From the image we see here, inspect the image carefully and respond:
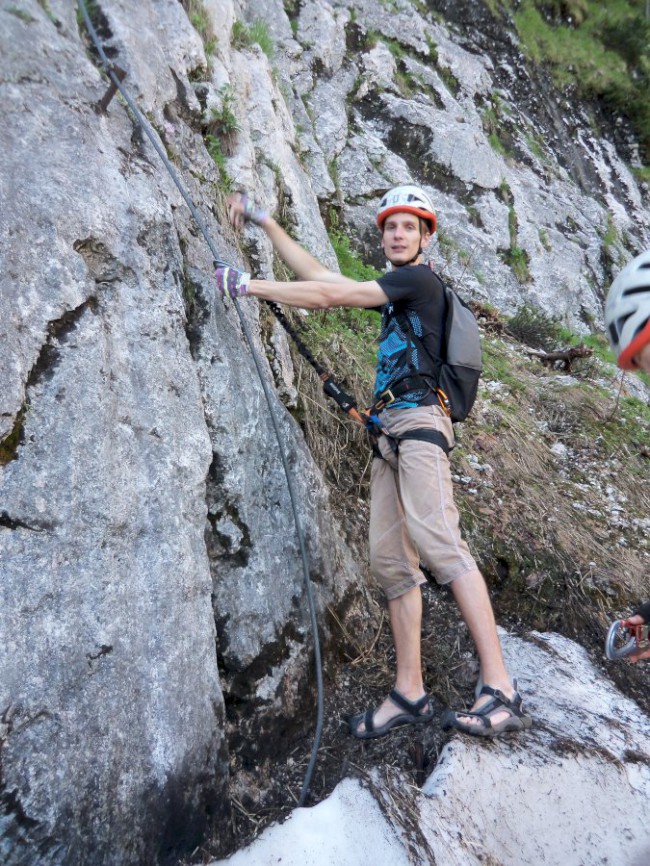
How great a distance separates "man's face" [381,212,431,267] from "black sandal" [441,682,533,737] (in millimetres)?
2360

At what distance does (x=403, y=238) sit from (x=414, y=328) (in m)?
0.54

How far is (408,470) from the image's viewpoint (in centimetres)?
332

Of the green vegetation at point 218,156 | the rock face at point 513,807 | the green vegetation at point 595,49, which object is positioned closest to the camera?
the rock face at point 513,807

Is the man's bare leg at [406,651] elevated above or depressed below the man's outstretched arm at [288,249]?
below

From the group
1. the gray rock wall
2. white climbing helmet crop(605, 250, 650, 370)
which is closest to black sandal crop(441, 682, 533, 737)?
the gray rock wall

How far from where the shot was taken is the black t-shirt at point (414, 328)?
332 cm

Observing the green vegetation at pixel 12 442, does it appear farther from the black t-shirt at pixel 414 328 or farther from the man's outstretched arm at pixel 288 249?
the black t-shirt at pixel 414 328

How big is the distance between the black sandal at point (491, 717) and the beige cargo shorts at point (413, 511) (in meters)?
0.63

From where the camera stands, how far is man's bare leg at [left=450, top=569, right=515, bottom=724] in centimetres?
312

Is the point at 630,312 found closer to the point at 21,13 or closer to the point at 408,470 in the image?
the point at 408,470

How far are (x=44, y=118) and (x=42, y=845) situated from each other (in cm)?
312

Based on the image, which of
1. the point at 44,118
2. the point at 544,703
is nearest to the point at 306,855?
the point at 544,703

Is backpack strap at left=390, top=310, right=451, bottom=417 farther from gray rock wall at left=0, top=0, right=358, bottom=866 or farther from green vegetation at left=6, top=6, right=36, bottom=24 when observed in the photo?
green vegetation at left=6, top=6, right=36, bottom=24

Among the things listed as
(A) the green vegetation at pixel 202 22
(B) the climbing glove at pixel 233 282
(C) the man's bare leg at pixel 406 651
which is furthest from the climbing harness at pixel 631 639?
(A) the green vegetation at pixel 202 22
